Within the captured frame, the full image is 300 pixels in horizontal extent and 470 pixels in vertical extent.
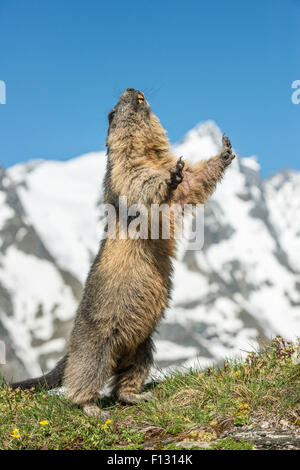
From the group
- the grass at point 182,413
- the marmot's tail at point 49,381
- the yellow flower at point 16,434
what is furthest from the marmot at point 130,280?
the yellow flower at point 16,434

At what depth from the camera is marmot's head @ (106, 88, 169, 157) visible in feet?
28.8

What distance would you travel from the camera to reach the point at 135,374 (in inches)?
335

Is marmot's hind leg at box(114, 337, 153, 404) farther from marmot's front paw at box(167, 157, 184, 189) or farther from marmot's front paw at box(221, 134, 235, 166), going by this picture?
marmot's front paw at box(221, 134, 235, 166)

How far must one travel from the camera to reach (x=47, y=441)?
6895 mm

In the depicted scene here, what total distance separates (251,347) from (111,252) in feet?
9.19

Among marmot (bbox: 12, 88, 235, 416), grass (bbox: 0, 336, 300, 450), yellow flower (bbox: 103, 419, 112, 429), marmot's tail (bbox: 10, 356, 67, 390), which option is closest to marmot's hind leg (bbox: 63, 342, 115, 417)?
marmot (bbox: 12, 88, 235, 416)

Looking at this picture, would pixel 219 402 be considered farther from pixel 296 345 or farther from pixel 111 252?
pixel 111 252

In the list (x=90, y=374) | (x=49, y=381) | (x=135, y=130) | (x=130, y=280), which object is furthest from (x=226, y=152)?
(x=49, y=381)

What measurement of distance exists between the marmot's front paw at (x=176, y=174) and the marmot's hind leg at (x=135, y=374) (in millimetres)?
2526

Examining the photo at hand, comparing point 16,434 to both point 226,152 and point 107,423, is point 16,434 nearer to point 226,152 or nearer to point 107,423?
point 107,423

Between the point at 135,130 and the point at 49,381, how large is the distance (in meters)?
4.31

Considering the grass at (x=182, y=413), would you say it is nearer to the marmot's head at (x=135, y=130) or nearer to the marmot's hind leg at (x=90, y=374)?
the marmot's hind leg at (x=90, y=374)

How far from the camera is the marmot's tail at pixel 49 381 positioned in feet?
29.8
